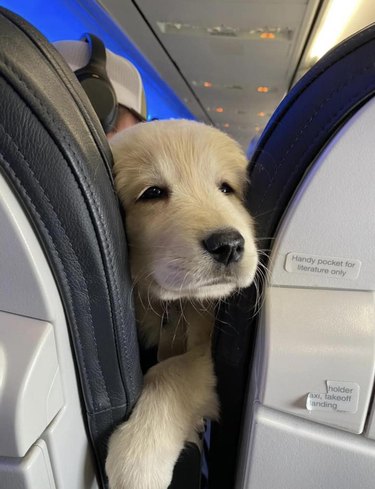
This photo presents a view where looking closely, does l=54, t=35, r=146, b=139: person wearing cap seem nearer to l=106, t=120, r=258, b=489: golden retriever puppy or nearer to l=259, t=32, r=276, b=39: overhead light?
l=106, t=120, r=258, b=489: golden retriever puppy

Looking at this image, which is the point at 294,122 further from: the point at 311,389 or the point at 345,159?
the point at 311,389

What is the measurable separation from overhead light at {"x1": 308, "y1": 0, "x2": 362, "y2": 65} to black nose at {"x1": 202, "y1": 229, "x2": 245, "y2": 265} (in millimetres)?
2587

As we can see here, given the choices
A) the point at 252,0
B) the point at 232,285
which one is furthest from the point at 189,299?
the point at 252,0

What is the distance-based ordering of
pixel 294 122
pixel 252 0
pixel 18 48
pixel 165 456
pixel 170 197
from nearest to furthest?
pixel 18 48
pixel 294 122
pixel 165 456
pixel 170 197
pixel 252 0

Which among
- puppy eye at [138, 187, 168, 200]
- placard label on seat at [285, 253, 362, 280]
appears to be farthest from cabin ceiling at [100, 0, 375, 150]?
placard label on seat at [285, 253, 362, 280]

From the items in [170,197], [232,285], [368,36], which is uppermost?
[368,36]

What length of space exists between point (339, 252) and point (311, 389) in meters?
0.18

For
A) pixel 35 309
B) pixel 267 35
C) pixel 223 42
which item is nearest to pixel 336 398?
pixel 35 309

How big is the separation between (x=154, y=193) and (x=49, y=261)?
1.24 ft

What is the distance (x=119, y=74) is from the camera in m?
1.73

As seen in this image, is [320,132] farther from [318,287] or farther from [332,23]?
[332,23]

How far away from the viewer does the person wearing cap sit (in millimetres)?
1402

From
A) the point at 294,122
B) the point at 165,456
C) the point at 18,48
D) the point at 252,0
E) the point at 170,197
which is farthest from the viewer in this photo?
the point at 252,0

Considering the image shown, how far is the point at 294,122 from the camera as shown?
532mm
